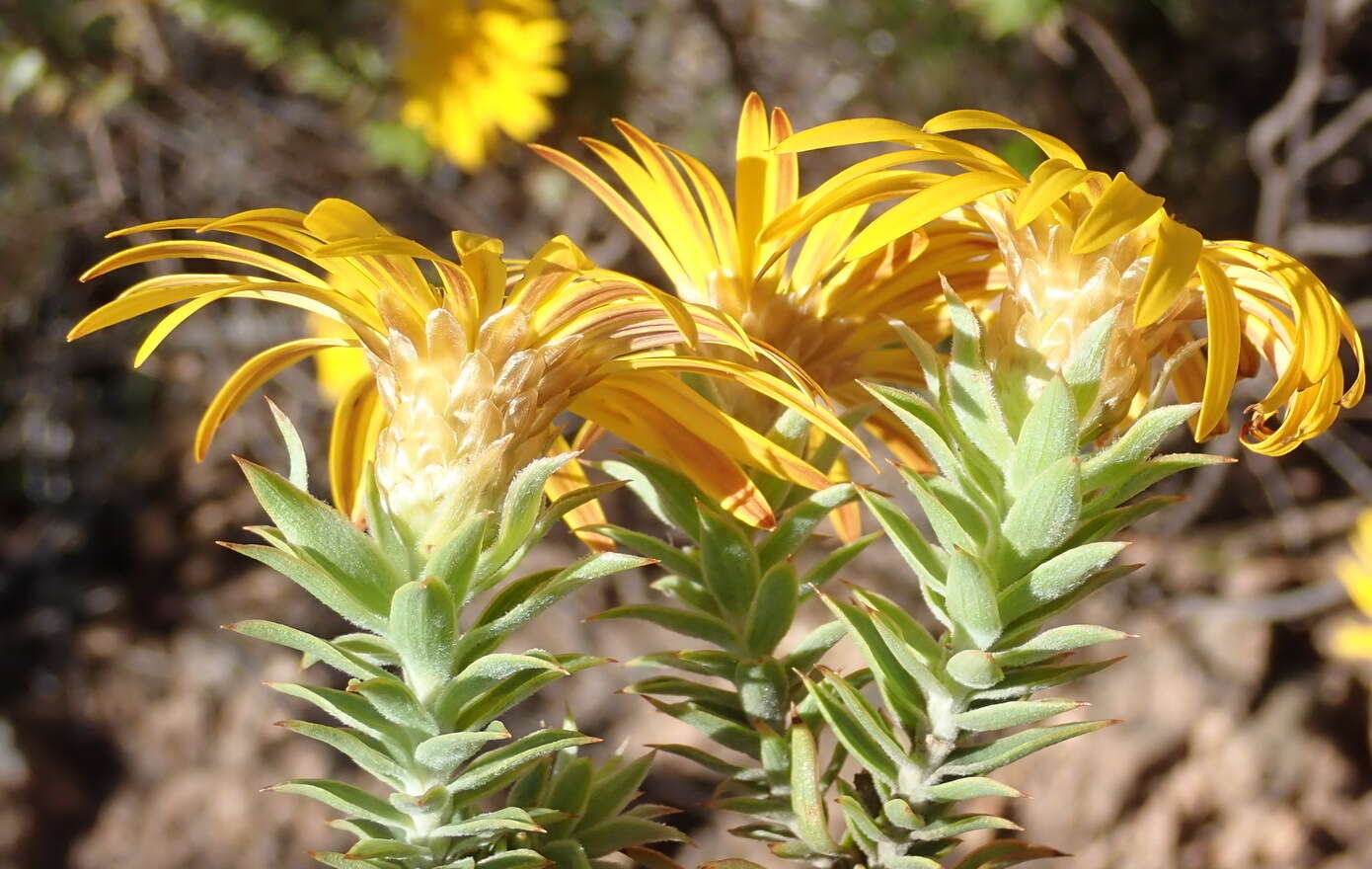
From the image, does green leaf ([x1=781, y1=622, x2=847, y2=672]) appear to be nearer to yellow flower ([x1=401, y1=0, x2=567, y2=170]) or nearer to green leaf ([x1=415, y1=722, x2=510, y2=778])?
green leaf ([x1=415, y1=722, x2=510, y2=778])

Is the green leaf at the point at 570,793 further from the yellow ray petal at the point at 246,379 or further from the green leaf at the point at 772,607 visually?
the yellow ray petal at the point at 246,379

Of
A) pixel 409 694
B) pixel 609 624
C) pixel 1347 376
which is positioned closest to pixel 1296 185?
pixel 1347 376

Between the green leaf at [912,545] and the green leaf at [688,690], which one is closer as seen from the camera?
the green leaf at [912,545]

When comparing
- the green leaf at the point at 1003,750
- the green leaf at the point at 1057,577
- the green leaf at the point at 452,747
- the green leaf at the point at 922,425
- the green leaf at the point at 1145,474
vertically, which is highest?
the green leaf at the point at 922,425

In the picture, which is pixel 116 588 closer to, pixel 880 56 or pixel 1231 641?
pixel 880 56

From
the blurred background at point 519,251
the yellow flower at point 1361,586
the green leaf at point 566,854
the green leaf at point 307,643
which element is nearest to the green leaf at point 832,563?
the green leaf at point 566,854

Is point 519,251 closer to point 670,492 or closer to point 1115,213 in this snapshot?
point 670,492

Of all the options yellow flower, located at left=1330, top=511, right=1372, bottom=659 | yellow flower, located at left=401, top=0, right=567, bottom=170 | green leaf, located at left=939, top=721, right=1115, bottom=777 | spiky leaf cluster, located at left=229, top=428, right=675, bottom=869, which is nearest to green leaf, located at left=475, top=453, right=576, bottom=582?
spiky leaf cluster, located at left=229, top=428, right=675, bottom=869
